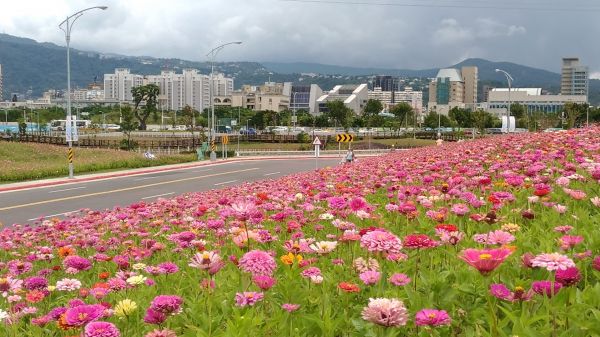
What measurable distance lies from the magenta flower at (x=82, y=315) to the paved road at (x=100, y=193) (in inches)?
660

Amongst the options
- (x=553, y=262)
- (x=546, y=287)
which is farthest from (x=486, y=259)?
(x=546, y=287)

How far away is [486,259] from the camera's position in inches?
80.7

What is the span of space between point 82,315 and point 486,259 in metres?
1.63

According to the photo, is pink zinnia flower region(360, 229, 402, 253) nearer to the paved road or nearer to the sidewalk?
the paved road

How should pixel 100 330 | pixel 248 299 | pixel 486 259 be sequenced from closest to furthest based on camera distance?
pixel 486 259 → pixel 100 330 → pixel 248 299

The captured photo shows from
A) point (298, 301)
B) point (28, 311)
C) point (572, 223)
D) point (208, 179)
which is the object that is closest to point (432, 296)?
point (298, 301)

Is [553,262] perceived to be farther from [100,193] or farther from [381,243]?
[100,193]

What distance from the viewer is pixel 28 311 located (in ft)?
11.0

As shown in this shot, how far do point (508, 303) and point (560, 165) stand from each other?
5.40 meters

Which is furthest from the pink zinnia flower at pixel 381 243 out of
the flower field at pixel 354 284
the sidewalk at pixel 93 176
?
the sidewalk at pixel 93 176

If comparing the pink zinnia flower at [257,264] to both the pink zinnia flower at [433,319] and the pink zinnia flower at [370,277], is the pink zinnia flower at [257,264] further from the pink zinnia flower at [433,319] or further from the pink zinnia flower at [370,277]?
the pink zinnia flower at [433,319]

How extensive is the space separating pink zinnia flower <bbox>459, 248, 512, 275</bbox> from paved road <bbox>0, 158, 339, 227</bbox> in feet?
58.6

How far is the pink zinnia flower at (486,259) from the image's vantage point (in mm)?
2037

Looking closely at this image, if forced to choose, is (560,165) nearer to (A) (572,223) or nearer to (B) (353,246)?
(A) (572,223)
